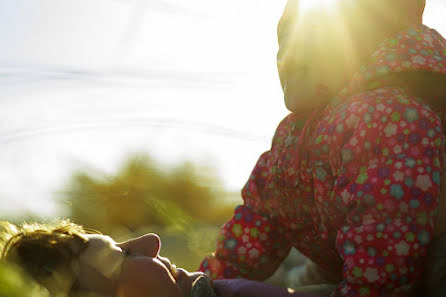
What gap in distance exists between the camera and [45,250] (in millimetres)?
643

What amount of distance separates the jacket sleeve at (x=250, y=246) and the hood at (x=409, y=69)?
0.96 ft

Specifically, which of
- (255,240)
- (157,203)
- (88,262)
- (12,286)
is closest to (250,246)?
(255,240)

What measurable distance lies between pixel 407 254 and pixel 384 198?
84 millimetres

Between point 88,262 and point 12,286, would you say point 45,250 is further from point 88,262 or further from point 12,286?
point 12,286

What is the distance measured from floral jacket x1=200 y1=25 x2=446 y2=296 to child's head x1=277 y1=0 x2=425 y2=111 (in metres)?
0.03

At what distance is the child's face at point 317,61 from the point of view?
932 millimetres

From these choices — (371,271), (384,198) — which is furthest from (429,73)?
(371,271)

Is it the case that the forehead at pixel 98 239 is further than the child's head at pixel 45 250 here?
Yes

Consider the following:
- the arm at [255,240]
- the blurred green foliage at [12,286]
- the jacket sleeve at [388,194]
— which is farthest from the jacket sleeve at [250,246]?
the blurred green foliage at [12,286]

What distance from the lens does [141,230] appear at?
133 cm

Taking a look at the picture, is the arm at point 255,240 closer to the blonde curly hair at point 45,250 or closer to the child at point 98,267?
the child at point 98,267

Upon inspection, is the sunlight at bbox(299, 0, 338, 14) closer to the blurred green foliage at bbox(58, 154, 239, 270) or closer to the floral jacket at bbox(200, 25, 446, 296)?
the floral jacket at bbox(200, 25, 446, 296)

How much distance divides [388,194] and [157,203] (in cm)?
64

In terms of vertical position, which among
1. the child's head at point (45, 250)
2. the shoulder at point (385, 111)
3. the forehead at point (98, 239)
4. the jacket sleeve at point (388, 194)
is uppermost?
the shoulder at point (385, 111)
